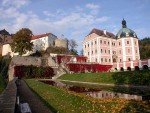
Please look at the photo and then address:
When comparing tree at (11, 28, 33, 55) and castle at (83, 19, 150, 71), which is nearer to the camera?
castle at (83, 19, 150, 71)

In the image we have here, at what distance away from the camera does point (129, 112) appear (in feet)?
28.7

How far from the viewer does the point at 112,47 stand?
71.2 meters

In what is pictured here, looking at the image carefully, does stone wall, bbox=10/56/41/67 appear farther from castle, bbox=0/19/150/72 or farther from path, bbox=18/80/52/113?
path, bbox=18/80/52/113

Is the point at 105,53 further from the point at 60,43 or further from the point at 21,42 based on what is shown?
the point at 21,42

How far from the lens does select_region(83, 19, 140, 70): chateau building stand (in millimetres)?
67125

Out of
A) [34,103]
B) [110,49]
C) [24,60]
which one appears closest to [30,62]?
[24,60]

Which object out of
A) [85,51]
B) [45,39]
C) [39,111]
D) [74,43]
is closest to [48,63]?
[85,51]

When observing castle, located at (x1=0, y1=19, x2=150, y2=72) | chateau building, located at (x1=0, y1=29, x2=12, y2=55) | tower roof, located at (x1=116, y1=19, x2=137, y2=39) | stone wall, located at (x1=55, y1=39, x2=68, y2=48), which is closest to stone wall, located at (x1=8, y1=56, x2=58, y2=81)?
castle, located at (x1=0, y1=19, x2=150, y2=72)

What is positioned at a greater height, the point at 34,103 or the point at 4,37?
the point at 4,37

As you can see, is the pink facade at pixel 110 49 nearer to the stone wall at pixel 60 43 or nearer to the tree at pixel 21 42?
the stone wall at pixel 60 43

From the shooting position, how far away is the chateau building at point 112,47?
67125 mm

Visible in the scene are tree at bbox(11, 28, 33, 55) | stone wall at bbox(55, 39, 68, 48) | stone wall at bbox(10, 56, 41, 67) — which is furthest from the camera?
stone wall at bbox(55, 39, 68, 48)

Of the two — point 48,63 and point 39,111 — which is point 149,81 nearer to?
point 39,111

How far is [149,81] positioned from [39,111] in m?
15.5
